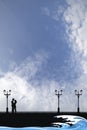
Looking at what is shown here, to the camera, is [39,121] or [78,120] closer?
[78,120]

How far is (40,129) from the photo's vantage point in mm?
4344

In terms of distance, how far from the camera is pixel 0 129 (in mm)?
4320

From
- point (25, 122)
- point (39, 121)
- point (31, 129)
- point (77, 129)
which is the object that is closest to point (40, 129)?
point (31, 129)

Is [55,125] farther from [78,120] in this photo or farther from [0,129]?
[0,129]

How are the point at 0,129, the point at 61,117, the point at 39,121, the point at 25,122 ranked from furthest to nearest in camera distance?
1. the point at 25,122
2. the point at 39,121
3. the point at 61,117
4. the point at 0,129

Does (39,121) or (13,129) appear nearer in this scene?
(13,129)

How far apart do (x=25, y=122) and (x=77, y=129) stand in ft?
39.0

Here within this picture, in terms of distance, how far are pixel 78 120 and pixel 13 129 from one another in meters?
0.94

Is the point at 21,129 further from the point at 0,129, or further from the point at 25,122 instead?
the point at 25,122

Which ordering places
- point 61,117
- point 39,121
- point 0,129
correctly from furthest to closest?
point 39,121 < point 61,117 < point 0,129

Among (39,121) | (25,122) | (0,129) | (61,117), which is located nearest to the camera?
(0,129)

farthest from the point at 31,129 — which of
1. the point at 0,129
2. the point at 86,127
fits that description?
the point at 86,127

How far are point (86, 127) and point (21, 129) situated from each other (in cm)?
89

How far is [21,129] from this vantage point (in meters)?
4.47
